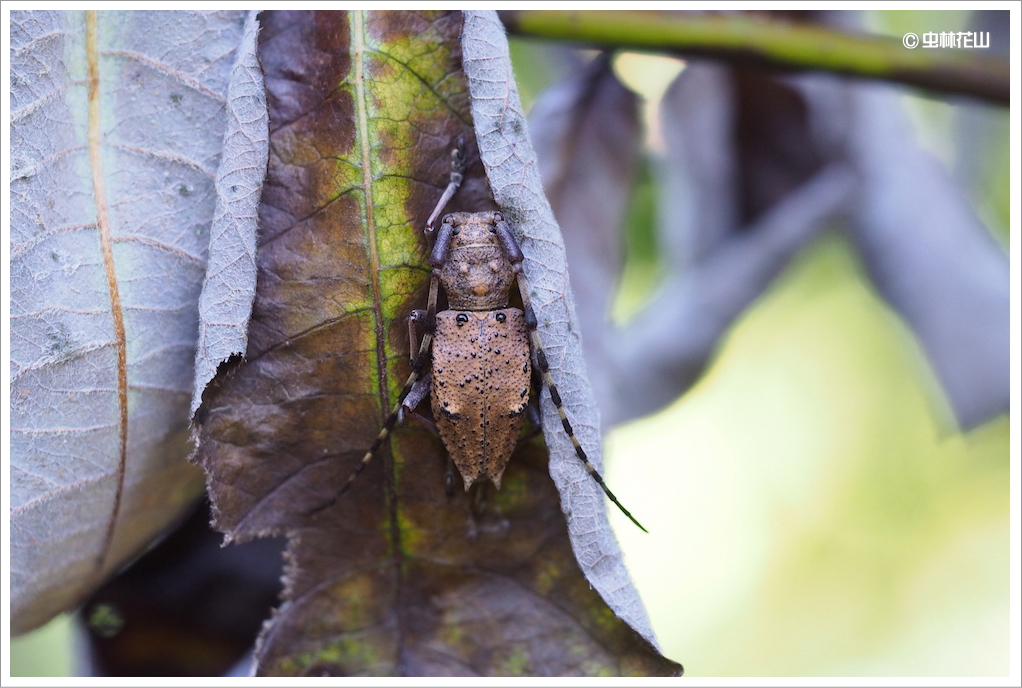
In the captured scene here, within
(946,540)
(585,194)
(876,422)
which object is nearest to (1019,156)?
(585,194)

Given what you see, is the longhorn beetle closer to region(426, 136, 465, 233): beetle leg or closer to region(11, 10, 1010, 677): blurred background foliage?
region(426, 136, 465, 233): beetle leg

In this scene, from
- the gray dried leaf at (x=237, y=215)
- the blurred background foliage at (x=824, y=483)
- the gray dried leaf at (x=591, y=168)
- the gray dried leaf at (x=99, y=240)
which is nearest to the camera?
the gray dried leaf at (x=237, y=215)

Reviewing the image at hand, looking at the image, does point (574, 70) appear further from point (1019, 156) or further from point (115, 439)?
point (115, 439)

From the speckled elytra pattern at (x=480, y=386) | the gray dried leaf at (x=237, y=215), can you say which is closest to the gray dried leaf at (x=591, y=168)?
the speckled elytra pattern at (x=480, y=386)

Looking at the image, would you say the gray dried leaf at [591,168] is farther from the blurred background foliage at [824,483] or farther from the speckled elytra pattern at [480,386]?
the speckled elytra pattern at [480,386]

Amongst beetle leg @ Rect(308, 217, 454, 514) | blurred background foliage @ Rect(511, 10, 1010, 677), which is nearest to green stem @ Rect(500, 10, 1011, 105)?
blurred background foliage @ Rect(511, 10, 1010, 677)

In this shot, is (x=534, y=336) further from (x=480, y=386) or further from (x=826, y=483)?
(x=826, y=483)

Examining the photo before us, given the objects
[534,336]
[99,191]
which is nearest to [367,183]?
[534,336]
